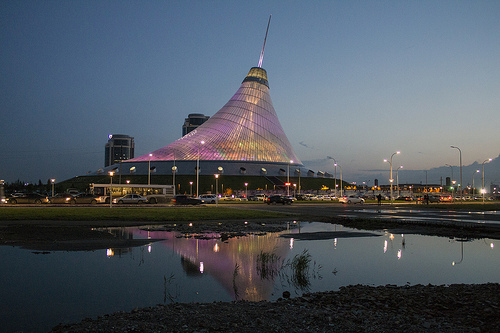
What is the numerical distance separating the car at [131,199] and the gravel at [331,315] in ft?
142

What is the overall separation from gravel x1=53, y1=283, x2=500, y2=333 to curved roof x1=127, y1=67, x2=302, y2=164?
268ft

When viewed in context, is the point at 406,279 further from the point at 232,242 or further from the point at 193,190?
the point at 193,190

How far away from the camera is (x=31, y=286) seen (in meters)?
8.05

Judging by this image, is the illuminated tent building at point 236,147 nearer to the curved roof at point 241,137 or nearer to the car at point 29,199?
the curved roof at point 241,137

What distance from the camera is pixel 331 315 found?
5.98 meters

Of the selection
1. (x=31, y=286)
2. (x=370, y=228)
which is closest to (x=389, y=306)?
(x=31, y=286)

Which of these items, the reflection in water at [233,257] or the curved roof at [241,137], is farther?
the curved roof at [241,137]

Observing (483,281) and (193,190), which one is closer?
(483,281)

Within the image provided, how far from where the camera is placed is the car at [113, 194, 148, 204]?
47.5 m

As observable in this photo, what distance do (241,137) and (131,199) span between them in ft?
174

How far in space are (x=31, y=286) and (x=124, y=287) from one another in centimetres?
198

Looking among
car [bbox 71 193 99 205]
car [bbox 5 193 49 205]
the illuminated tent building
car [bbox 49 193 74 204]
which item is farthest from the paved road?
the illuminated tent building

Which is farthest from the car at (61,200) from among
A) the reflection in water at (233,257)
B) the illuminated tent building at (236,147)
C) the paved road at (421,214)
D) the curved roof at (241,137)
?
the curved roof at (241,137)

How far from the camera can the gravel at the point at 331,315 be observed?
5.48 metres
